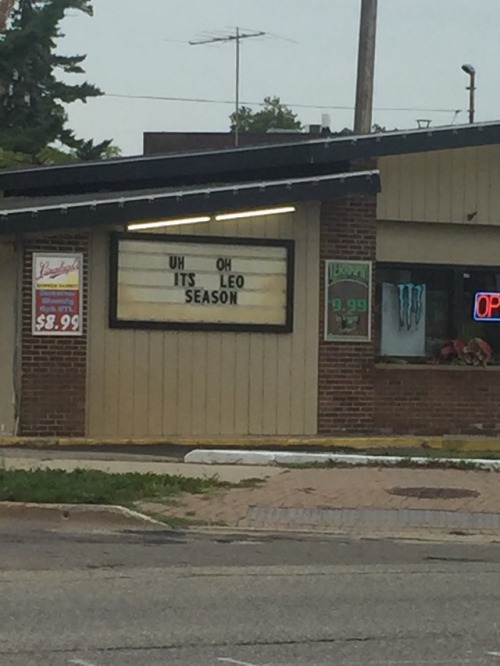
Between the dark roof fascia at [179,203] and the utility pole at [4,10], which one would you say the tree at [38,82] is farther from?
the dark roof fascia at [179,203]

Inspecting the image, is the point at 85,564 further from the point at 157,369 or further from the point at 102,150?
the point at 102,150

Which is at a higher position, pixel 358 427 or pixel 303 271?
pixel 303 271

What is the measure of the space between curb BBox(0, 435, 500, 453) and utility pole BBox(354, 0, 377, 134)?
25.7 feet

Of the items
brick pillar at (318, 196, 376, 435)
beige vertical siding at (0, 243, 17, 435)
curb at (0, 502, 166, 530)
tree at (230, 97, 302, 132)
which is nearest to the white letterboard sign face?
brick pillar at (318, 196, 376, 435)

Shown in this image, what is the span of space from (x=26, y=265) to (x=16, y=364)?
1358 mm

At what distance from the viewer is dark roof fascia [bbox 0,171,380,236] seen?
18.3 meters

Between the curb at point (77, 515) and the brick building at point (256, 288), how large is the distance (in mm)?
5279

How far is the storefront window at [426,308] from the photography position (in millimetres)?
21391

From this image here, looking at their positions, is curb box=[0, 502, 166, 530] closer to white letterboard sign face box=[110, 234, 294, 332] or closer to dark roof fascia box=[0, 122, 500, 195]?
white letterboard sign face box=[110, 234, 294, 332]

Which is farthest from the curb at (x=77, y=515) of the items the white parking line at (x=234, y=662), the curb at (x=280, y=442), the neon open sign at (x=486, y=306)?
the neon open sign at (x=486, y=306)

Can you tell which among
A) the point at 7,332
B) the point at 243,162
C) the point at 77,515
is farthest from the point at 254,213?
the point at 77,515

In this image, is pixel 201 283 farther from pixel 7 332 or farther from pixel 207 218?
pixel 7 332

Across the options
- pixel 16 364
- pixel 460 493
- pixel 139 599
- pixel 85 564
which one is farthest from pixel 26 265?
pixel 139 599

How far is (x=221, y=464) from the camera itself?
1723 centimetres
